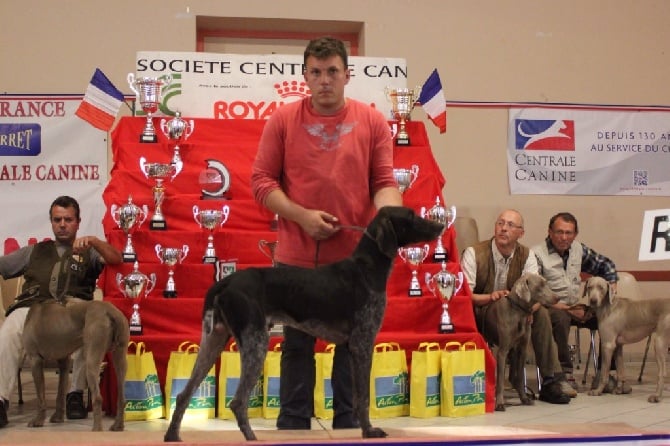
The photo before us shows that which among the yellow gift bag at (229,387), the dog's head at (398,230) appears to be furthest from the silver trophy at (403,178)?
the dog's head at (398,230)

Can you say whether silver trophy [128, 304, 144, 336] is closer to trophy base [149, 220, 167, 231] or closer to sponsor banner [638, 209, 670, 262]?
trophy base [149, 220, 167, 231]

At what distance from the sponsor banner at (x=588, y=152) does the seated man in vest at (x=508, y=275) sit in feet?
7.56

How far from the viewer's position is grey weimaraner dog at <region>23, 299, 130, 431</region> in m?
4.34

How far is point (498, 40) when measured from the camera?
26.2ft

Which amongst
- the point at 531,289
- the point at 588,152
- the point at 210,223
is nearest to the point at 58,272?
A: the point at 210,223

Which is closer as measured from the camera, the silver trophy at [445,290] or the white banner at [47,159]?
the silver trophy at [445,290]

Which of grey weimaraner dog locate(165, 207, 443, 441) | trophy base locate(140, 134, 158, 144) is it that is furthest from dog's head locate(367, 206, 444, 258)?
trophy base locate(140, 134, 158, 144)

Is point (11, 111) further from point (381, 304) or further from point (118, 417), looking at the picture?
point (381, 304)

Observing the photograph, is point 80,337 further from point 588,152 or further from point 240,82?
point 588,152

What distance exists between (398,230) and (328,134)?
445 millimetres

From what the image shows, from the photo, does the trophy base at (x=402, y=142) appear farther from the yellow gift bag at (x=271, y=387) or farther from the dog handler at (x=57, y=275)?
the dog handler at (x=57, y=275)

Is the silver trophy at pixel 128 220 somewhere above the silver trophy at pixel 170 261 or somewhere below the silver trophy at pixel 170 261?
above

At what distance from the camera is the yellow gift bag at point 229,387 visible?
4.66 metres

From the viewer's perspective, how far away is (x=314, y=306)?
2576 mm
